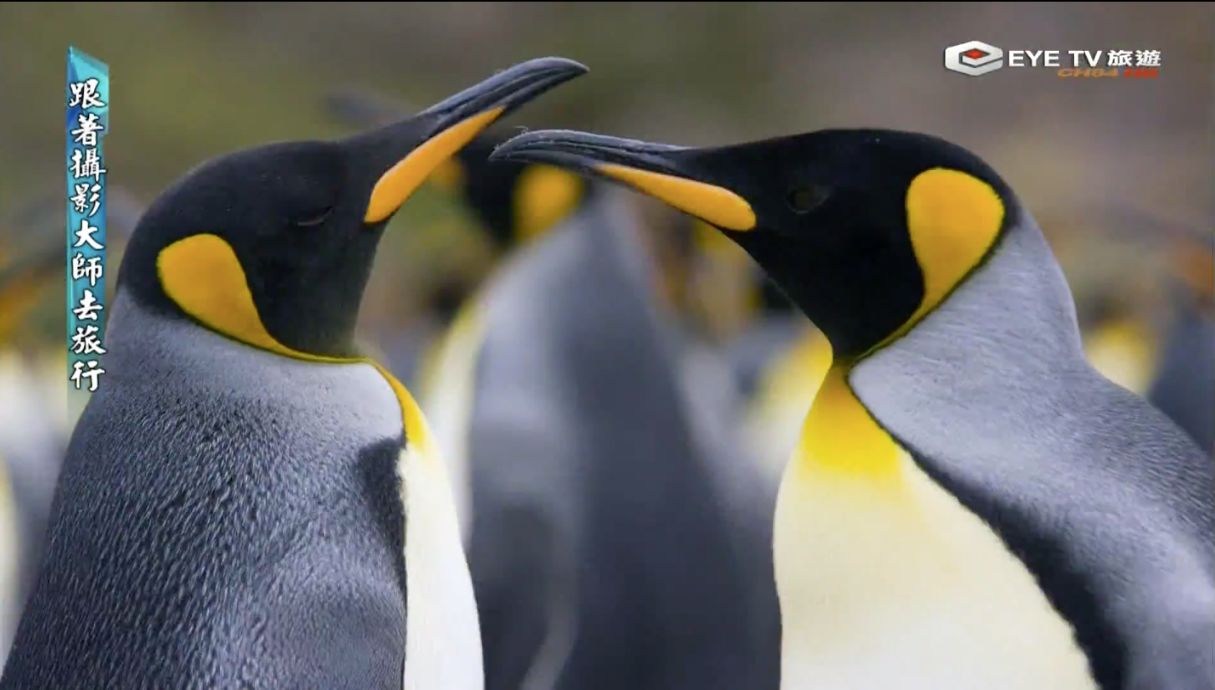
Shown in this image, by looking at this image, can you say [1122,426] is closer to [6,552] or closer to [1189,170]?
[1189,170]

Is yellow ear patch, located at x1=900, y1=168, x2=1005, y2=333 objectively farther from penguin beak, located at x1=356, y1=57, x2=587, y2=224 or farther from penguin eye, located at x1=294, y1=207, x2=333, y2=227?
penguin eye, located at x1=294, y1=207, x2=333, y2=227

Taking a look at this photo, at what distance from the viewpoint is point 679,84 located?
1.30m

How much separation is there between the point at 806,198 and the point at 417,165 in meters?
0.30

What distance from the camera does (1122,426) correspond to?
93 cm

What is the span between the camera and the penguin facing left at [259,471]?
870mm

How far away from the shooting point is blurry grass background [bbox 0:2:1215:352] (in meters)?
1.20

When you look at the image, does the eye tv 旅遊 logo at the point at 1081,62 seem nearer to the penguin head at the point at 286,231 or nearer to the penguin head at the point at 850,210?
the penguin head at the point at 850,210

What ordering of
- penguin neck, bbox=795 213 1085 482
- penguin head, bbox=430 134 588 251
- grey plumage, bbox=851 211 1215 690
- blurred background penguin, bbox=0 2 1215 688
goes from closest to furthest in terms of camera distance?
1. grey plumage, bbox=851 211 1215 690
2. penguin neck, bbox=795 213 1085 482
3. blurred background penguin, bbox=0 2 1215 688
4. penguin head, bbox=430 134 588 251

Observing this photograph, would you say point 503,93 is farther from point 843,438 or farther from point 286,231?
point 843,438

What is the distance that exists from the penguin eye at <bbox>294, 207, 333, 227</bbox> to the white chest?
1.34 ft

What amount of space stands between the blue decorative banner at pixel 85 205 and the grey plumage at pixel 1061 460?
0.66 m

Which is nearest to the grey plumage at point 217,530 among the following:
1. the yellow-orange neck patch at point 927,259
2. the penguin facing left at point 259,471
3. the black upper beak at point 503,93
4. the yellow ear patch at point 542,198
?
the penguin facing left at point 259,471

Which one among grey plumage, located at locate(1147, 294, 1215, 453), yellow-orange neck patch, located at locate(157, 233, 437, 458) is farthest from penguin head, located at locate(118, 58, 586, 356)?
grey plumage, located at locate(1147, 294, 1215, 453)

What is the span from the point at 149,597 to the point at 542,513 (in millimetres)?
424
